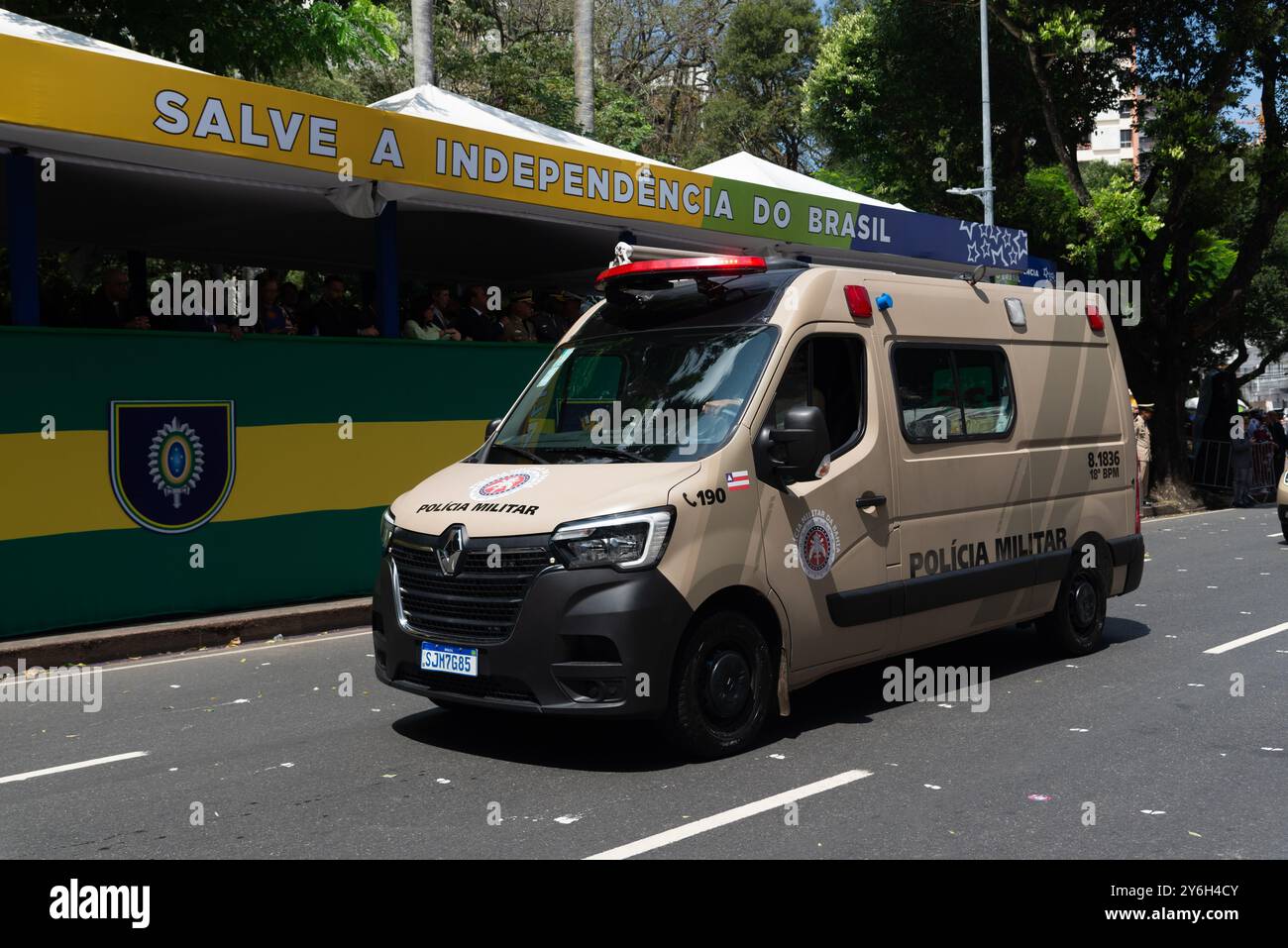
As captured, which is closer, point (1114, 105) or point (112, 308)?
point (112, 308)

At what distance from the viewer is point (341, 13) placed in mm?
19531

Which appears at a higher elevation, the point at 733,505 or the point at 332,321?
A: the point at 332,321

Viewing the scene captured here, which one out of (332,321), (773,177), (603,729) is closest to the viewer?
(603,729)

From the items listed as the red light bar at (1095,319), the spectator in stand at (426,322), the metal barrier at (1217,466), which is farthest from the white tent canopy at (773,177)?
the metal barrier at (1217,466)

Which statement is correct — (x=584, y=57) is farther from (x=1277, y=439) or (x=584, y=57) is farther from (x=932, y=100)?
(x=1277, y=439)

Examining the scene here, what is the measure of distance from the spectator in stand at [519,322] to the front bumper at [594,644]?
326 inches

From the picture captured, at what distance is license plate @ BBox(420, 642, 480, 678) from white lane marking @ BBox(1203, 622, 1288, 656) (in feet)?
18.2

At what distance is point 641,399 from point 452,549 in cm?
131

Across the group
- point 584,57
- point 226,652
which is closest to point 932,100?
point 584,57

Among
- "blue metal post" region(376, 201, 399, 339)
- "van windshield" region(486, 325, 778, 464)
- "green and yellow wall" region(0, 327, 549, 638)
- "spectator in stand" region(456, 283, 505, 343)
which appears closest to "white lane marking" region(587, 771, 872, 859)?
"van windshield" region(486, 325, 778, 464)

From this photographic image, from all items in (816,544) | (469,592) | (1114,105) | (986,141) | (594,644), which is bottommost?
(594,644)

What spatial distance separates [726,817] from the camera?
5379 mm

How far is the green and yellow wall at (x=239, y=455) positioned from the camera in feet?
30.7

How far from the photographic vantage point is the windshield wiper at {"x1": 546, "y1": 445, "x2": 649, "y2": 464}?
6.40 m
